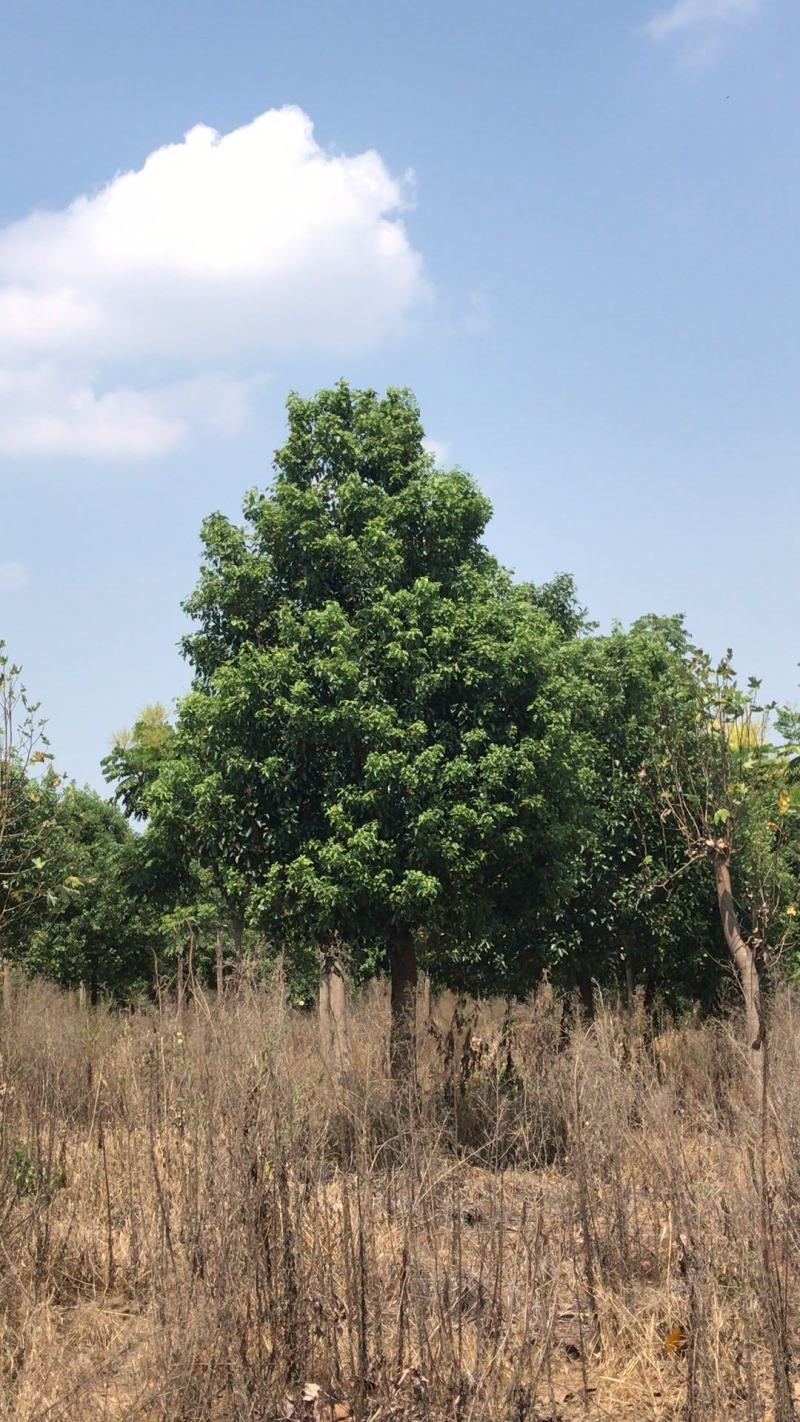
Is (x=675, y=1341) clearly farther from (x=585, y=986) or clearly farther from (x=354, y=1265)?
(x=585, y=986)

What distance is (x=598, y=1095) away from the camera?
694cm

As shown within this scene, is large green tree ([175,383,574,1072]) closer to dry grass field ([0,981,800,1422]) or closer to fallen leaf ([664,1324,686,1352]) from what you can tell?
dry grass field ([0,981,800,1422])

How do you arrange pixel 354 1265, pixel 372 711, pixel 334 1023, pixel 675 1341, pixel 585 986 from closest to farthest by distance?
pixel 354 1265 → pixel 675 1341 → pixel 334 1023 → pixel 372 711 → pixel 585 986

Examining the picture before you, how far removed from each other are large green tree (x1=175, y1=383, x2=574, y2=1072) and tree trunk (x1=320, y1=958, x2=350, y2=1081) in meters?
0.64

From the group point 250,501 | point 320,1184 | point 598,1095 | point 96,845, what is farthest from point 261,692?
point 96,845

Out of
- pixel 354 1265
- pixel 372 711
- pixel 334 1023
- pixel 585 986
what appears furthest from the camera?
pixel 585 986

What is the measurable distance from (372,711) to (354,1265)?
26.5 ft

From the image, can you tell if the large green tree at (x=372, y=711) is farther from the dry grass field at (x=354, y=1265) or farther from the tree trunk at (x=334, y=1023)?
the dry grass field at (x=354, y=1265)

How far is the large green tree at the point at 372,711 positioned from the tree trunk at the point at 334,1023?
641 millimetres

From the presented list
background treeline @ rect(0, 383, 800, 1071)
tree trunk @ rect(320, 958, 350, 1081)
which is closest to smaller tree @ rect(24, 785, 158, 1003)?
tree trunk @ rect(320, 958, 350, 1081)

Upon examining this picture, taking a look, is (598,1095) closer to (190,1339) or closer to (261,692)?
(190,1339)

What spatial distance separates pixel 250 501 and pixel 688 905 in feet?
31.3

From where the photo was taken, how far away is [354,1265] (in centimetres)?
493

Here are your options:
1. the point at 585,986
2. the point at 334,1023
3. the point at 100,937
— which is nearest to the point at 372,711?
the point at 334,1023
